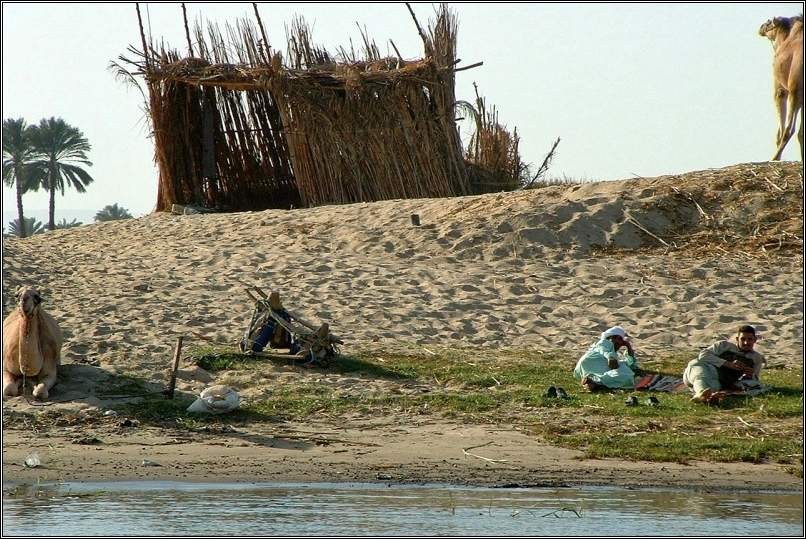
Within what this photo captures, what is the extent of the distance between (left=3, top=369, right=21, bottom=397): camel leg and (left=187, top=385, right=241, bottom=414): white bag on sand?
1.45 metres

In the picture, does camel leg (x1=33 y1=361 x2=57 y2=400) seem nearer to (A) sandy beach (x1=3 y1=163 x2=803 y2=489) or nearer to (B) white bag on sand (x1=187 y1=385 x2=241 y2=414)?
(A) sandy beach (x1=3 y1=163 x2=803 y2=489)

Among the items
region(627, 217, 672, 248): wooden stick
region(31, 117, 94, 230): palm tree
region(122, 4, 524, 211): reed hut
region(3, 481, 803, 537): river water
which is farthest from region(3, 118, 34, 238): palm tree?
region(3, 481, 803, 537): river water

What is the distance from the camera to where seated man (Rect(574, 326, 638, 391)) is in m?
11.2

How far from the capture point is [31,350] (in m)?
10.9

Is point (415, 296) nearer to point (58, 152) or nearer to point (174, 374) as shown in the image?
point (174, 374)

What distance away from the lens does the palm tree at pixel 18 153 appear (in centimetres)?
3600

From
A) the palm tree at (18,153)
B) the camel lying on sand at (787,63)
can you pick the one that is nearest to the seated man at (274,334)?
the camel lying on sand at (787,63)

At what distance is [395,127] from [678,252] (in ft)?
16.4

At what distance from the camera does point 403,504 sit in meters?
8.46

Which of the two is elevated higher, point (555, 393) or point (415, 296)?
point (415, 296)

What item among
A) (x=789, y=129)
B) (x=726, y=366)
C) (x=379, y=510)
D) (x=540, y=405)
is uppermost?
(x=789, y=129)

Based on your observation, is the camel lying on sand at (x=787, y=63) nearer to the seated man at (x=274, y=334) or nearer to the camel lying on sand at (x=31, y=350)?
the seated man at (x=274, y=334)

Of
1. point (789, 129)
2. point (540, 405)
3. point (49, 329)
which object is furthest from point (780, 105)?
point (49, 329)

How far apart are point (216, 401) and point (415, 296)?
4047mm
